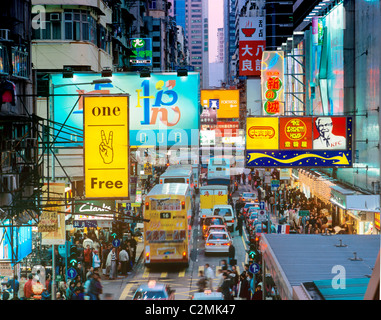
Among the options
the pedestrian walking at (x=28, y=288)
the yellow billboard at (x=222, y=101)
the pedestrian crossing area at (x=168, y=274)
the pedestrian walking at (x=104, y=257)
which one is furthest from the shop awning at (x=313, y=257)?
the yellow billboard at (x=222, y=101)

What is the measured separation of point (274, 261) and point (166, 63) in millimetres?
89098

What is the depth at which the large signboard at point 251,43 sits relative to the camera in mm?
56531

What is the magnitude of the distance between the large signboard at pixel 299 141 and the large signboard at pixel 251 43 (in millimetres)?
37633

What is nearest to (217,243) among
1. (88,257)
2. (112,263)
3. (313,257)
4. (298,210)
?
(112,263)

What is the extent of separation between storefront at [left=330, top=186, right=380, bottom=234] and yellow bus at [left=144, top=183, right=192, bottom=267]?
584 cm

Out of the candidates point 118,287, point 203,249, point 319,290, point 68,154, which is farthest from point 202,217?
point 319,290

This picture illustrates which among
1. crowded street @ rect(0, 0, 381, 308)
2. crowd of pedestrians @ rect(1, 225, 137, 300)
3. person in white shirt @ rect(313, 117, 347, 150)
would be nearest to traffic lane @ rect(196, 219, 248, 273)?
crowded street @ rect(0, 0, 381, 308)

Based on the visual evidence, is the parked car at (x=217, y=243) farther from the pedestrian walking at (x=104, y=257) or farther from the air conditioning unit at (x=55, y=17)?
the air conditioning unit at (x=55, y=17)

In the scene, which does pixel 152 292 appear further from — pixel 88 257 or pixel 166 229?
pixel 166 229

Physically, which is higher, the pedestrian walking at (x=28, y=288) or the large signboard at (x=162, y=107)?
the large signboard at (x=162, y=107)

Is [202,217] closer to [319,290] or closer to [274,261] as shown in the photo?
[274,261]

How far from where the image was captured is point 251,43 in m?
57.2

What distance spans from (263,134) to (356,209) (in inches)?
169

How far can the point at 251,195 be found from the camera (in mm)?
37094
